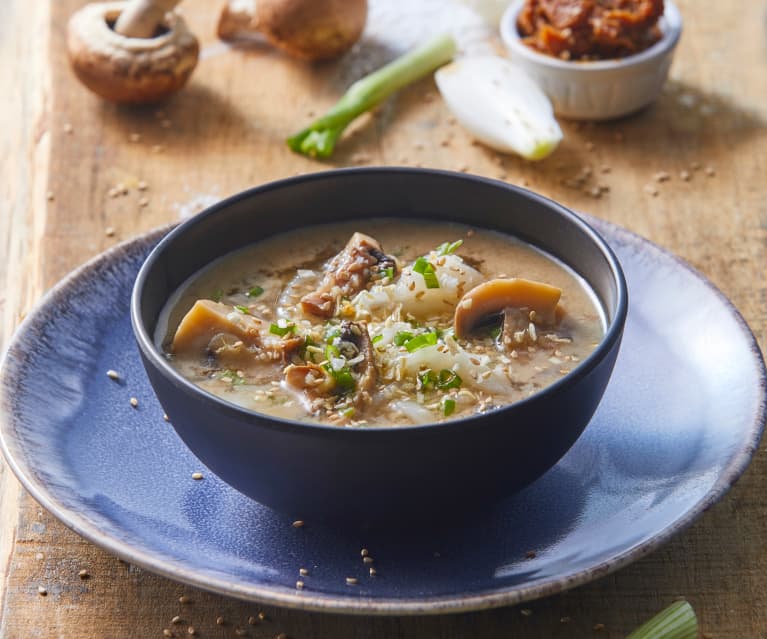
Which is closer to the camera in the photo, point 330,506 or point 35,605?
point 330,506

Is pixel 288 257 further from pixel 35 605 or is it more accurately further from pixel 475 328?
pixel 35 605

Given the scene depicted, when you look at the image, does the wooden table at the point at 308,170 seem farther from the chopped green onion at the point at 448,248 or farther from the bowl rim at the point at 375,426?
the chopped green onion at the point at 448,248

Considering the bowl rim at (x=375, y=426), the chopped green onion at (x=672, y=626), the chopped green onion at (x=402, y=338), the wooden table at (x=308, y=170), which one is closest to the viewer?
the bowl rim at (x=375, y=426)

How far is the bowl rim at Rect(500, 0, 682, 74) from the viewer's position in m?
3.90

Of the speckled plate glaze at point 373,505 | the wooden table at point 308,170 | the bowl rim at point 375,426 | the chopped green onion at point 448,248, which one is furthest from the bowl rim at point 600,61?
the chopped green onion at point 448,248

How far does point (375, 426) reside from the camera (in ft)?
6.59

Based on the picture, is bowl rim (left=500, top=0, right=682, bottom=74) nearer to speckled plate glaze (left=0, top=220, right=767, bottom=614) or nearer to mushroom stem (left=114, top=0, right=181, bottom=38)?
mushroom stem (left=114, top=0, right=181, bottom=38)

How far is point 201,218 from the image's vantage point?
245 centimetres

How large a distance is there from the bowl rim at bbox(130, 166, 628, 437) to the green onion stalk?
129 centimetres

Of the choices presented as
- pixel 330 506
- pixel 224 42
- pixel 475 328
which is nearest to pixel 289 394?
pixel 330 506

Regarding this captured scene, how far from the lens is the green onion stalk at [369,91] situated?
3848 mm

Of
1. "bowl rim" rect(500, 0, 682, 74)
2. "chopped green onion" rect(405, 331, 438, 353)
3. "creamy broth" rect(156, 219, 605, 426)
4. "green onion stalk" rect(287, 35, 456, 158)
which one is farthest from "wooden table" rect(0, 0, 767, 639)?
"chopped green onion" rect(405, 331, 438, 353)

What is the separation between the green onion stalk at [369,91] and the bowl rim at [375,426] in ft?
4.24

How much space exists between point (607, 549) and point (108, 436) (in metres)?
1.05
